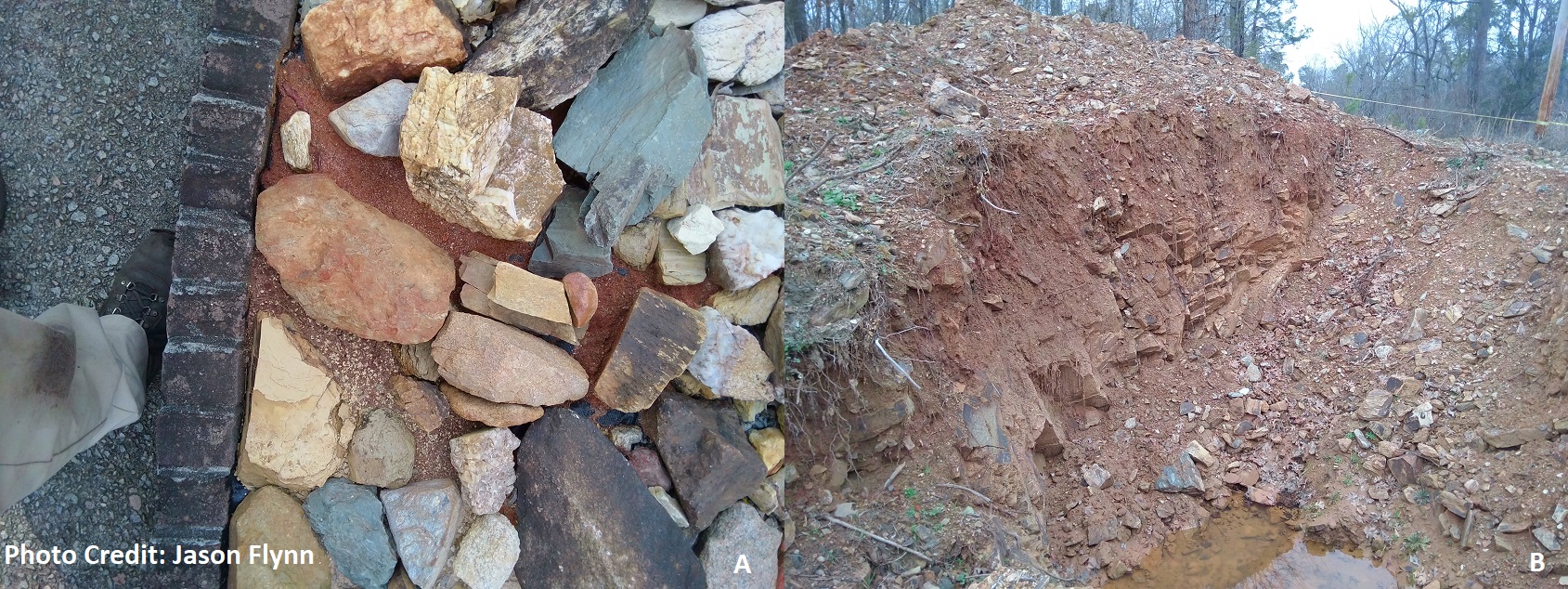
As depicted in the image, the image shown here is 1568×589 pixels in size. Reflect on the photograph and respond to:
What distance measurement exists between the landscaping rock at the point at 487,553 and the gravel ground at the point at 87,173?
0.55 m

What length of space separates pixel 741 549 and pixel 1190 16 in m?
2.63

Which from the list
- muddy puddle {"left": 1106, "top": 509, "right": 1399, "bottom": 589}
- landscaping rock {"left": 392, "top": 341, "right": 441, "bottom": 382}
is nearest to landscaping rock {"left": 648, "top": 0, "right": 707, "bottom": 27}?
landscaping rock {"left": 392, "top": 341, "right": 441, "bottom": 382}

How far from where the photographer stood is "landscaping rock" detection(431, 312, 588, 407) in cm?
138

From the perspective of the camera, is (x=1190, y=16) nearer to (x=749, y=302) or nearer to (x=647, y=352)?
(x=749, y=302)

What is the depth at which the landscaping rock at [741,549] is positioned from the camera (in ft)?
5.67

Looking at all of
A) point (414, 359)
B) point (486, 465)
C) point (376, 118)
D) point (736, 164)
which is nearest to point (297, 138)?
point (376, 118)

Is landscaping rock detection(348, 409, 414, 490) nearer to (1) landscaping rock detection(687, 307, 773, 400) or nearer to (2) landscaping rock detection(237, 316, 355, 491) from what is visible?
(2) landscaping rock detection(237, 316, 355, 491)

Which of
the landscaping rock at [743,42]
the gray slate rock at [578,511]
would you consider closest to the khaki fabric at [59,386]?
the gray slate rock at [578,511]

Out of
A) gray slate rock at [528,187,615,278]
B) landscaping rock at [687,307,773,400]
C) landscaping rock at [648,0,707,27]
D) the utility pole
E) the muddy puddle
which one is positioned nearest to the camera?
gray slate rock at [528,187,615,278]

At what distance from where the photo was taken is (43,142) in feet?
4.51

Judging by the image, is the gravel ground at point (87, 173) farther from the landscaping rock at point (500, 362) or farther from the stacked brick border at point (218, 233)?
the landscaping rock at point (500, 362)

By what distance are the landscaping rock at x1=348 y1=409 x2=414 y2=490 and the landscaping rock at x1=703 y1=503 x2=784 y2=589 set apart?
0.63 metres

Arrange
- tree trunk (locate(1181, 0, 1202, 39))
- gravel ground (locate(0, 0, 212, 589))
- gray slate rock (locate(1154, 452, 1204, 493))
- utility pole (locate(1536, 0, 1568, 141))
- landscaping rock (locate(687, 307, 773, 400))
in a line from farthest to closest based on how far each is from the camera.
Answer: tree trunk (locate(1181, 0, 1202, 39))
gray slate rock (locate(1154, 452, 1204, 493))
utility pole (locate(1536, 0, 1568, 141))
landscaping rock (locate(687, 307, 773, 400))
gravel ground (locate(0, 0, 212, 589))

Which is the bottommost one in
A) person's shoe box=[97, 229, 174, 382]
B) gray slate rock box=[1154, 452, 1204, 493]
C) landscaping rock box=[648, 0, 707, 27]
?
gray slate rock box=[1154, 452, 1204, 493]
